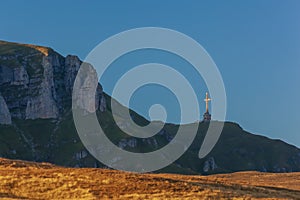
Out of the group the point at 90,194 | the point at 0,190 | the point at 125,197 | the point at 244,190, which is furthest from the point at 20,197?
the point at 244,190

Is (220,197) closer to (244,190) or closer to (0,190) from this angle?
(244,190)

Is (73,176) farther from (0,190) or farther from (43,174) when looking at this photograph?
(0,190)

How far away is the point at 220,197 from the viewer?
4856 cm

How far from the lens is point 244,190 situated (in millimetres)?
58844

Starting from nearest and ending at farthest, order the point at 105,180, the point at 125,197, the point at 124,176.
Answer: the point at 125,197 < the point at 105,180 < the point at 124,176

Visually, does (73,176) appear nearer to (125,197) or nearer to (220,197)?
(125,197)

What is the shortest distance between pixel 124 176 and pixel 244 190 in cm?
1409

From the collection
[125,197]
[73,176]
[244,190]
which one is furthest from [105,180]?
[244,190]

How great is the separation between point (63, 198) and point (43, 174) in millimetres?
10441

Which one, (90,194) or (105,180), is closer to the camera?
(90,194)

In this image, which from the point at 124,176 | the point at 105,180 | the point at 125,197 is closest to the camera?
the point at 125,197

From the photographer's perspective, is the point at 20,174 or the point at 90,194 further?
the point at 20,174

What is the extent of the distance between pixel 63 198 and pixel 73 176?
8.08 metres

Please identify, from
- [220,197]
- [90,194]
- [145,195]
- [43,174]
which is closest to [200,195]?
[220,197]
